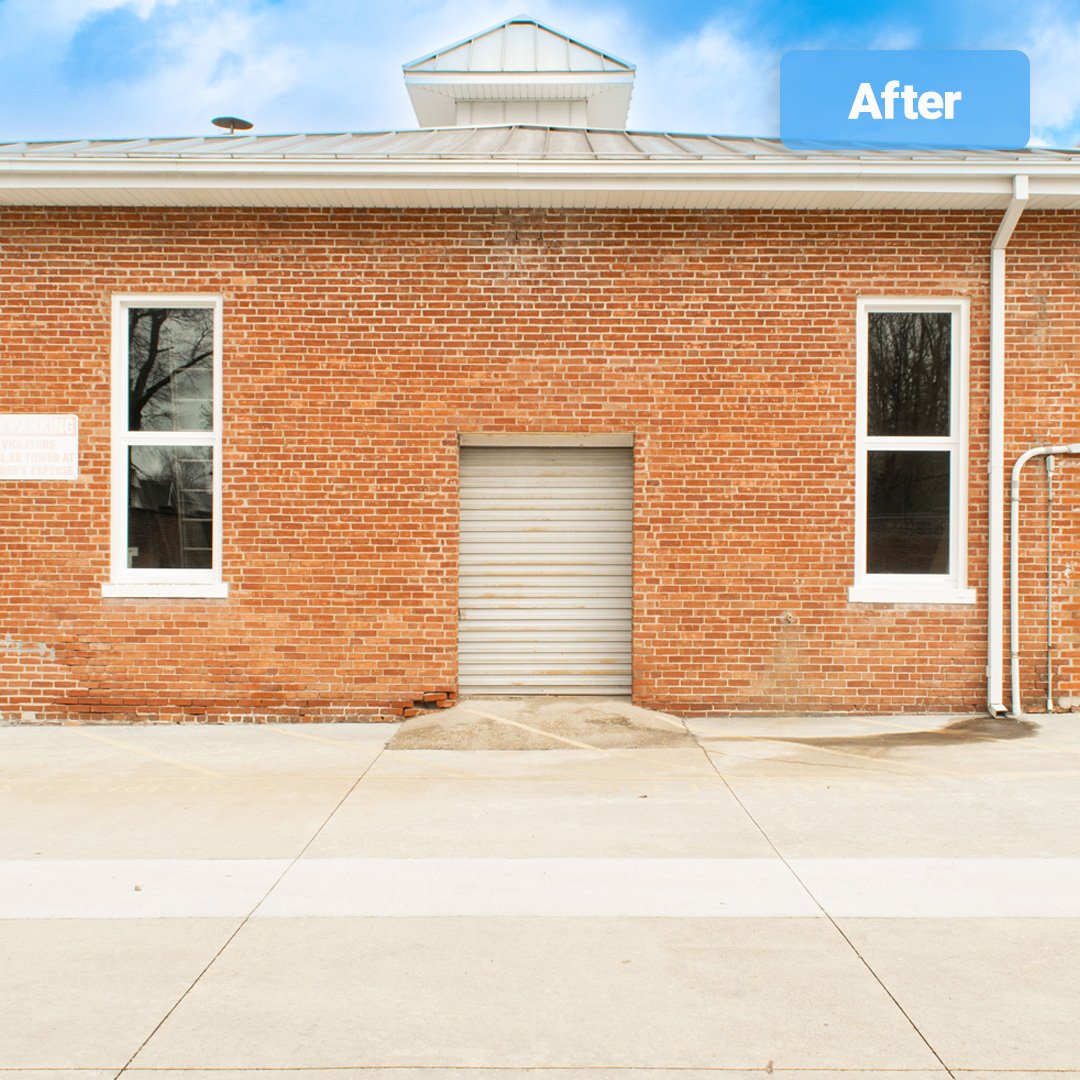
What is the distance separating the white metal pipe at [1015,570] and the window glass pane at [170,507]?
6.97 meters

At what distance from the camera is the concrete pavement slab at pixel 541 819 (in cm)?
607

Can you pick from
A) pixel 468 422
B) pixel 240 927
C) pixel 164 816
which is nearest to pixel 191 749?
pixel 164 816

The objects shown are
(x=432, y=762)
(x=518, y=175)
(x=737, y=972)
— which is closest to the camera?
(x=737, y=972)

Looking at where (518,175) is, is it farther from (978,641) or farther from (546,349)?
(978,641)

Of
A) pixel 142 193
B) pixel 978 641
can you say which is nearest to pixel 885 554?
pixel 978 641

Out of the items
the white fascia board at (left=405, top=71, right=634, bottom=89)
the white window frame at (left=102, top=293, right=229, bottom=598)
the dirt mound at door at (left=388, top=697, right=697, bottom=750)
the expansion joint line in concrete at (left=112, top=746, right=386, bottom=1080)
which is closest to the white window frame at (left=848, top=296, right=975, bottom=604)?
the dirt mound at door at (left=388, top=697, right=697, bottom=750)

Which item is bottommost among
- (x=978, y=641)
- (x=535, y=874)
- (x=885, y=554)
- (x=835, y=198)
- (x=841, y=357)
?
(x=535, y=874)

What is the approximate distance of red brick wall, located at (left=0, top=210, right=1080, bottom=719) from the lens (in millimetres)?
9820

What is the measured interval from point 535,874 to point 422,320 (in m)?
5.65

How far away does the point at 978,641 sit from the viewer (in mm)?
9828

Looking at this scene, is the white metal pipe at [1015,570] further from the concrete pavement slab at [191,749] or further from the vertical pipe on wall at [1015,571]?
the concrete pavement slab at [191,749]

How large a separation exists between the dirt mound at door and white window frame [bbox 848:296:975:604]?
2201 mm

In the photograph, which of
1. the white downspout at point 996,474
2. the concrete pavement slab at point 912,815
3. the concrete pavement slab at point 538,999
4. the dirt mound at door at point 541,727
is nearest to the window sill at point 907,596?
the white downspout at point 996,474

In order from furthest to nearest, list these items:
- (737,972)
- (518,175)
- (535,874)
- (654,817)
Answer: (518,175), (654,817), (535,874), (737,972)
